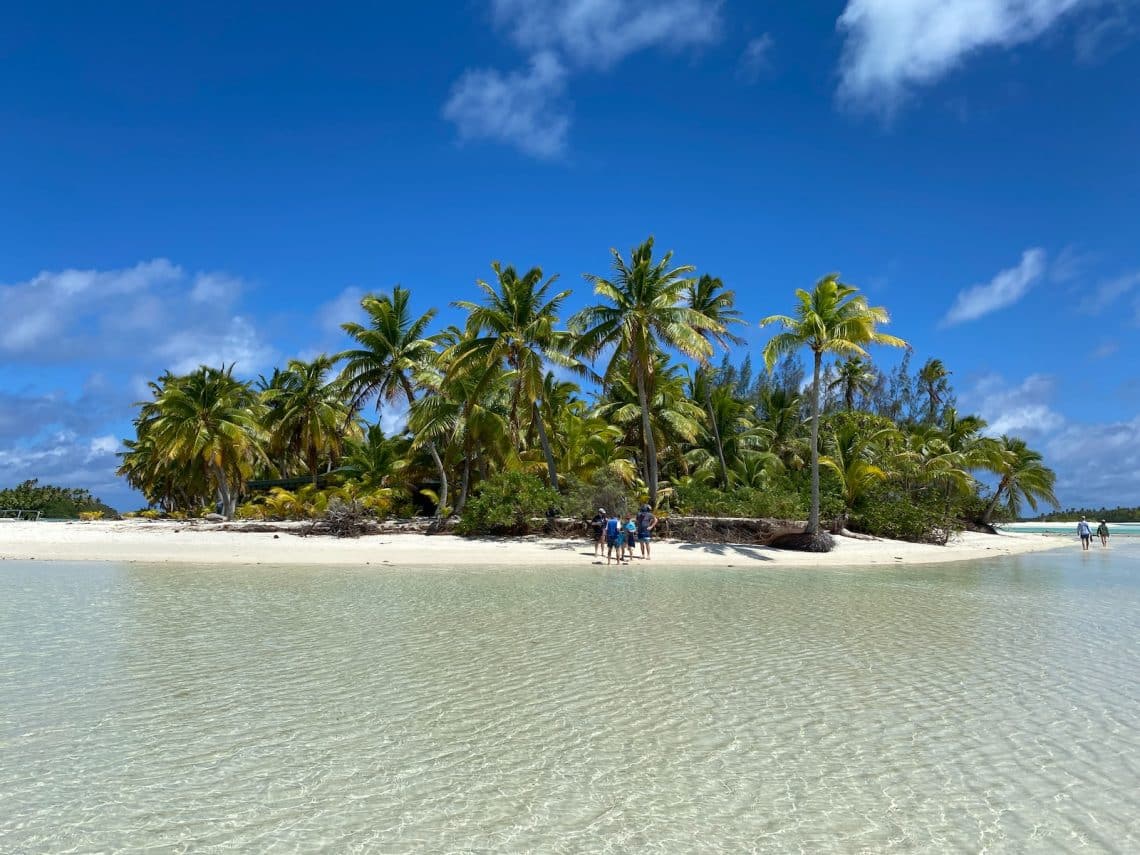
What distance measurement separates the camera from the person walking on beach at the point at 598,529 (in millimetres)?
22922

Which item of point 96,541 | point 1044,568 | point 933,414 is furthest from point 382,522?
point 933,414

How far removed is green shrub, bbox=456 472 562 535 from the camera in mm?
25453

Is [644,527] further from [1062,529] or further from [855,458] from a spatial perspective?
[1062,529]

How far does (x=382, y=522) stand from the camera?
29.4m

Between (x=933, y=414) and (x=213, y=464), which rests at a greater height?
(x=933, y=414)

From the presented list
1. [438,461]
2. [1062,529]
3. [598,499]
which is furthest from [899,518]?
[1062,529]

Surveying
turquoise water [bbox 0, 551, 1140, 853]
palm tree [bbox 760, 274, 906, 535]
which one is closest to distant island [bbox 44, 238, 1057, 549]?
palm tree [bbox 760, 274, 906, 535]

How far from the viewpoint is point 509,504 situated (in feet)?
83.7

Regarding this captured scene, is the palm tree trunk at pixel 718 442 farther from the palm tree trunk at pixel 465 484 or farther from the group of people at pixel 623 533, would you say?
the palm tree trunk at pixel 465 484

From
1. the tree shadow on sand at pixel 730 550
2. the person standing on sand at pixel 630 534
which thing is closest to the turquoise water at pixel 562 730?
the person standing on sand at pixel 630 534

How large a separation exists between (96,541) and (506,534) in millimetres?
14509

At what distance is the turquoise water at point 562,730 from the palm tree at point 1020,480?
111 feet

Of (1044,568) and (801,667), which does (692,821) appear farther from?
(1044,568)

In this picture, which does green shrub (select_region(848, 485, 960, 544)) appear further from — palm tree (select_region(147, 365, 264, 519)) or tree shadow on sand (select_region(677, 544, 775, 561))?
palm tree (select_region(147, 365, 264, 519))
